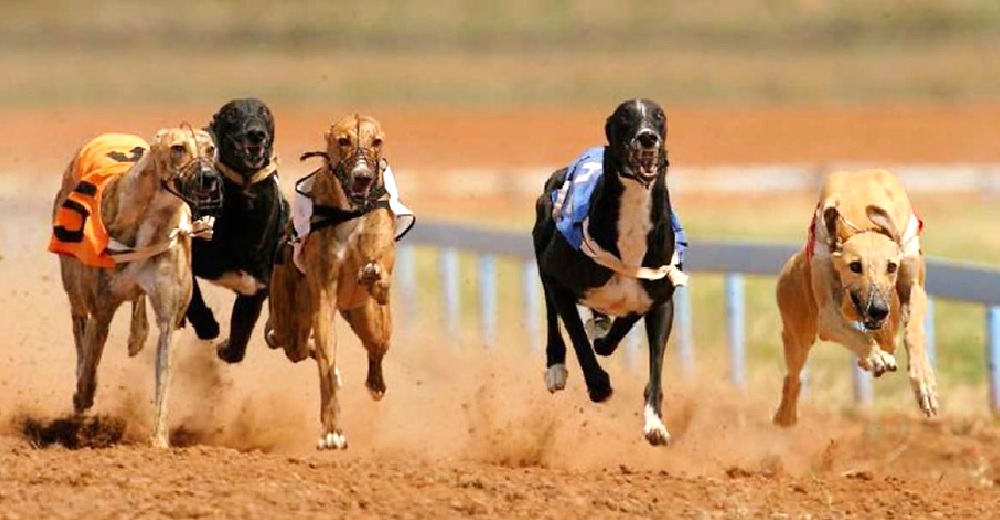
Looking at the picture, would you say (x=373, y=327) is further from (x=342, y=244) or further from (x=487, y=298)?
(x=487, y=298)

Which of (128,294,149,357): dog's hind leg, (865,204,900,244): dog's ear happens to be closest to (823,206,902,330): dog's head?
(865,204,900,244): dog's ear

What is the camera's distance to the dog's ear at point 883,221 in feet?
27.1

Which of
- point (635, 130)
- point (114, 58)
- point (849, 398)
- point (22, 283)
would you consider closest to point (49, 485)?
point (635, 130)

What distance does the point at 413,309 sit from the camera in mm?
14859

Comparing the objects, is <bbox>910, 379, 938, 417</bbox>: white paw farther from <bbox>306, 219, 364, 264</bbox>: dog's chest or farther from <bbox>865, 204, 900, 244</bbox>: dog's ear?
<bbox>306, 219, 364, 264</bbox>: dog's chest

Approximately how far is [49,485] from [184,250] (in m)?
2.10

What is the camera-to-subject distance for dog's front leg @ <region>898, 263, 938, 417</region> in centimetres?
805

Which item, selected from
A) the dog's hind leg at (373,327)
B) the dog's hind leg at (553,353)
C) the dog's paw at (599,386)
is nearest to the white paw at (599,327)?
the dog's hind leg at (553,353)

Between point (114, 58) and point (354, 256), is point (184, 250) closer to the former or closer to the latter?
point (354, 256)

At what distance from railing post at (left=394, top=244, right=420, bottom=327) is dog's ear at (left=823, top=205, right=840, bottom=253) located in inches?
258

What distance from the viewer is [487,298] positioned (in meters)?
14.0

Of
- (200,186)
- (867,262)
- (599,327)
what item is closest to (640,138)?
(867,262)

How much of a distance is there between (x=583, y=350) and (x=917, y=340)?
1.42 meters

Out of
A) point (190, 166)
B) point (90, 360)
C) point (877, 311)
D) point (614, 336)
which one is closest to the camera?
point (877, 311)
